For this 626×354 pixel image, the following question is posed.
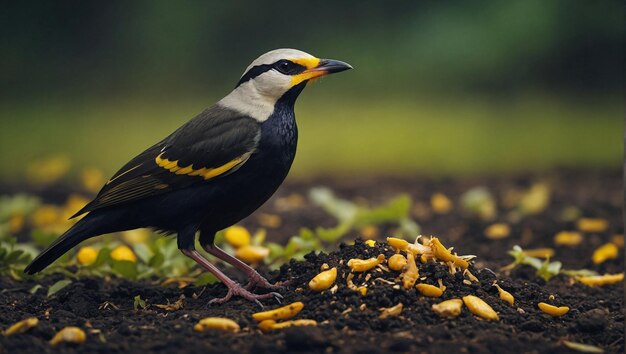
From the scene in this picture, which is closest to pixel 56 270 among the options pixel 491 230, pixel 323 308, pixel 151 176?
pixel 151 176

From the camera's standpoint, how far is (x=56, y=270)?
5453 millimetres

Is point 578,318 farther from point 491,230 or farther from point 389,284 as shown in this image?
point 491,230

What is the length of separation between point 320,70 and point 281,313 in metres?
1.53

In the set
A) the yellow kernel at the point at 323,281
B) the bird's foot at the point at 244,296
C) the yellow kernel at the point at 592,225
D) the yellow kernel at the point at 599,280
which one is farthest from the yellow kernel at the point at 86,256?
the yellow kernel at the point at 592,225

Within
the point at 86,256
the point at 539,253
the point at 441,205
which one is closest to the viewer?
the point at 86,256

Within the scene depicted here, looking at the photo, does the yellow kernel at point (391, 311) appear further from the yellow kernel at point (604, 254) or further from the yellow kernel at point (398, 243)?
the yellow kernel at point (604, 254)

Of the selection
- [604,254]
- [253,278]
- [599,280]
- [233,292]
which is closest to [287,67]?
[253,278]

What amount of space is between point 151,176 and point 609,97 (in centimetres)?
647

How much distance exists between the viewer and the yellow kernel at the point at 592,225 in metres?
6.54

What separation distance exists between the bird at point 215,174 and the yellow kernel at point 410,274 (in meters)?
0.74

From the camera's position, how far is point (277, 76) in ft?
15.9

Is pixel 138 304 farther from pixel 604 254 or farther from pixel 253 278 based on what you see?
pixel 604 254

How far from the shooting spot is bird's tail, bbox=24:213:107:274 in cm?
463

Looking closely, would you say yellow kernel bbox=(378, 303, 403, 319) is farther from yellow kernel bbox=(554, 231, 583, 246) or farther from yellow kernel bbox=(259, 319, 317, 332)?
yellow kernel bbox=(554, 231, 583, 246)
